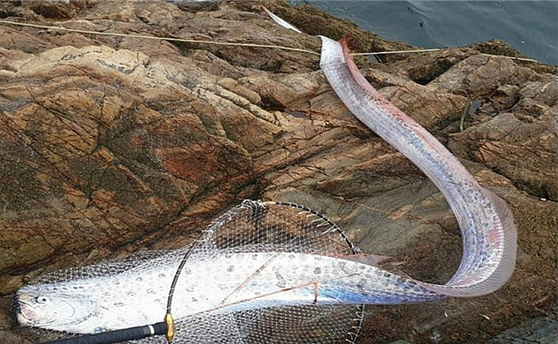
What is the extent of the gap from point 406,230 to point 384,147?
3.46ft

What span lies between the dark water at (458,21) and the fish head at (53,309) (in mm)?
9807

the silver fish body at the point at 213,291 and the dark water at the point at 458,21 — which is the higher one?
the dark water at the point at 458,21

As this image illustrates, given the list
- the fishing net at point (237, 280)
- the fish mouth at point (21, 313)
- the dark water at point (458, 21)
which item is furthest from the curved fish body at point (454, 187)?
the dark water at point (458, 21)

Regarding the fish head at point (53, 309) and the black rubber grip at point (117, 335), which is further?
the fish head at point (53, 309)

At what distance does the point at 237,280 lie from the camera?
5168mm

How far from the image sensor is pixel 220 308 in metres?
5.08

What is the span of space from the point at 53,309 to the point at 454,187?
12.8 ft

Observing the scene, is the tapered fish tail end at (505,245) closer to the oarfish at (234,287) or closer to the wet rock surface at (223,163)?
the oarfish at (234,287)

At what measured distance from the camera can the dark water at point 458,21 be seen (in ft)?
44.1

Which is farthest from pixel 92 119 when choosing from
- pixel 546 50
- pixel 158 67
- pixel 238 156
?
pixel 546 50

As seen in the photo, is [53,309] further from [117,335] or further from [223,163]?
[223,163]

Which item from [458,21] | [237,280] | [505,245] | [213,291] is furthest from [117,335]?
[458,21]

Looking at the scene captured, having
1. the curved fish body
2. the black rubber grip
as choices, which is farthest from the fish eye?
the curved fish body

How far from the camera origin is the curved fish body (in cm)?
530
